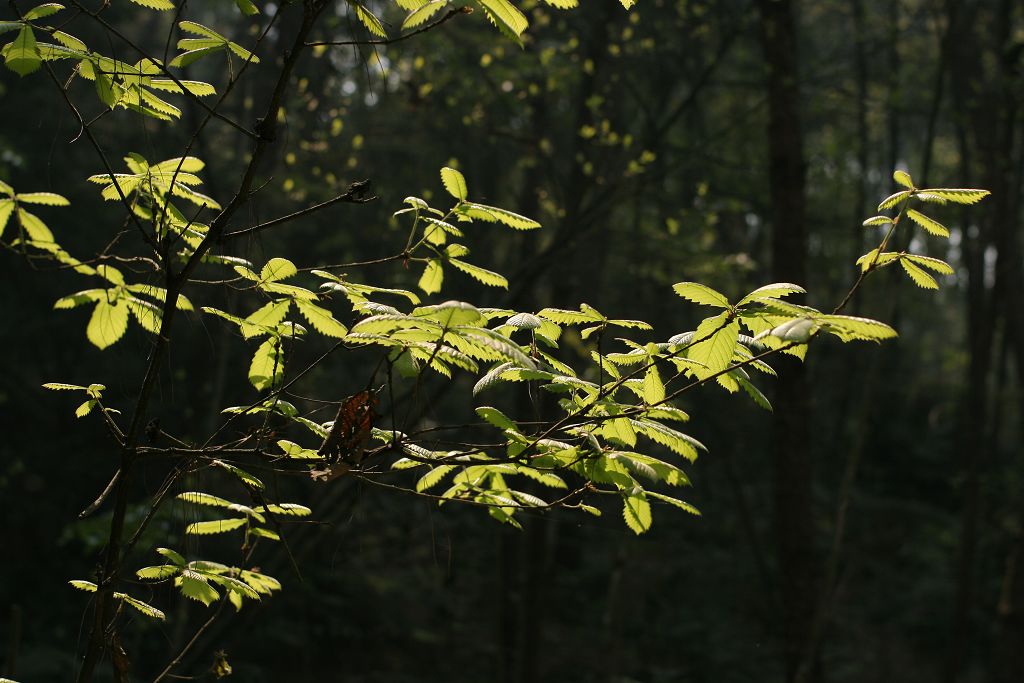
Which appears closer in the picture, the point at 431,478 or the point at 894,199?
the point at 894,199

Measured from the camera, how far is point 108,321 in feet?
5.94

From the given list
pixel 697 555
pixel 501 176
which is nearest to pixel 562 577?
pixel 697 555

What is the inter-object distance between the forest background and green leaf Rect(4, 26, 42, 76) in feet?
7.69

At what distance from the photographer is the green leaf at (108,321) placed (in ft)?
5.90

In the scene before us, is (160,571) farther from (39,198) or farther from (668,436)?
(668,436)

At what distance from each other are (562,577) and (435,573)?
2.43 metres

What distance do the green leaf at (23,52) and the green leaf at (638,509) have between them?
132 centimetres

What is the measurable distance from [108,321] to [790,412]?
472 cm

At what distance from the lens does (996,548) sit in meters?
14.0

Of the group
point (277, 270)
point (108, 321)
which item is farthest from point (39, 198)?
point (277, 270)

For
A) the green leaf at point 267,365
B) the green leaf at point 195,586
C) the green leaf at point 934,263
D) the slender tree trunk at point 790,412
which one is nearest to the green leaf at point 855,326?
the green leaf at point 934,263

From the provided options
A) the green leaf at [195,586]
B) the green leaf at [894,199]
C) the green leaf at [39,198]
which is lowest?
the green leaf at [195,586]

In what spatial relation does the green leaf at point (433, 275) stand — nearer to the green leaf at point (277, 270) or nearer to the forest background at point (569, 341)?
the green leaf at point (277, 270)

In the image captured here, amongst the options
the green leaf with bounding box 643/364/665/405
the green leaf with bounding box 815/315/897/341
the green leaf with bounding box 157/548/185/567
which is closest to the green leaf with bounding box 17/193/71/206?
the green leaf with bounding box 157/548/185/567
